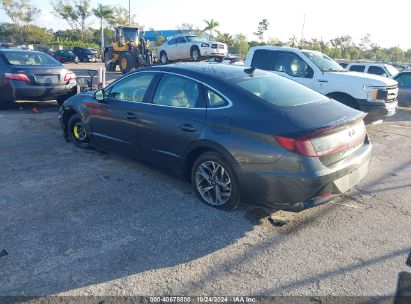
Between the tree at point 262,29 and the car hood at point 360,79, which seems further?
the tree at point 262,29

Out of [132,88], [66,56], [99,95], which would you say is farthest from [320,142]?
→ [66,56]

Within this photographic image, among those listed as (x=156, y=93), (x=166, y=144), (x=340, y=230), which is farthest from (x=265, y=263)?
(x=156, y=93)

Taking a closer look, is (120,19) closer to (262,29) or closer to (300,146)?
(262,29)

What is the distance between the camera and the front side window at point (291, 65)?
8727 millimetres

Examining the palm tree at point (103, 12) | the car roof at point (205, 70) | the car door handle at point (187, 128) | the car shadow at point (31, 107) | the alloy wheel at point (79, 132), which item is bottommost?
the car shadow at point (31, 107)

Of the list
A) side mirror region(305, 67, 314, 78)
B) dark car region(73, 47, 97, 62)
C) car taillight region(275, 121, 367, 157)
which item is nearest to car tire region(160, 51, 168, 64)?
dark car region(73, 47, 97, 62)

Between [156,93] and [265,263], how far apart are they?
256 cm

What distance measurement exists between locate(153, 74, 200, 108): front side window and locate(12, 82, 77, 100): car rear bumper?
538 cm

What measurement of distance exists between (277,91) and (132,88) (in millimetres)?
2042

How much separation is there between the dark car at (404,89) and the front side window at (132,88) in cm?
1018

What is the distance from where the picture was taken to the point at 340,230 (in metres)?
3.72

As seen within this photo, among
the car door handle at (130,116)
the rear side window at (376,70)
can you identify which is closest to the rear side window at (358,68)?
the rear side window at (376,70)

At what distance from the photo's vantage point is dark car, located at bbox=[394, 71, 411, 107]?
465 inches

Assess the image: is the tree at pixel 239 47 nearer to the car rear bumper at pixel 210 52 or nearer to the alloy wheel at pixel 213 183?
the car rear bumper at pixel 210 52
